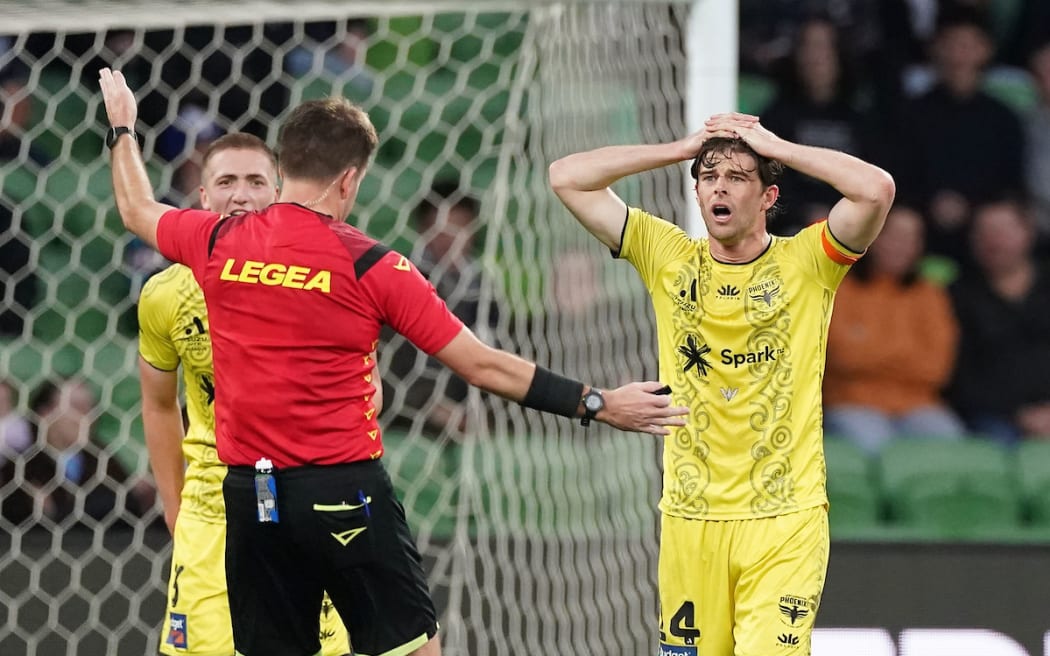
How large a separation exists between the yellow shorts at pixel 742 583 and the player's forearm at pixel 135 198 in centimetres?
150

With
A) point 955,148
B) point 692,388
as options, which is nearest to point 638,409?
point 692,388

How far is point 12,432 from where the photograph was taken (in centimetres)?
613

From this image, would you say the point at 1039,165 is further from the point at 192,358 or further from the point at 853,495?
the point at 192,358

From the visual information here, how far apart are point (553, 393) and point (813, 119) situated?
473 centimetres

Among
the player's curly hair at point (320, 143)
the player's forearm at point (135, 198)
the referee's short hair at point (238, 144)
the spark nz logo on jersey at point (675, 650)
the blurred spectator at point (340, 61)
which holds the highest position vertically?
the blurred spectator at point (340, 61)

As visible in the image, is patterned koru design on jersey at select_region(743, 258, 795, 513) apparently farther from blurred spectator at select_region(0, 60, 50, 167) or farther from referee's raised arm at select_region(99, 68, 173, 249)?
blurred spectator at select_region(0, 60, 50, 167)

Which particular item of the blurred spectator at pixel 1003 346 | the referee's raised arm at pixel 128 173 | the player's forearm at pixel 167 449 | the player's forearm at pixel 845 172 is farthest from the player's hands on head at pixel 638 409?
the blurred spectator at pixel 1003 346

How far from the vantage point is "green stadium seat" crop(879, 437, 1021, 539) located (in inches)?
261

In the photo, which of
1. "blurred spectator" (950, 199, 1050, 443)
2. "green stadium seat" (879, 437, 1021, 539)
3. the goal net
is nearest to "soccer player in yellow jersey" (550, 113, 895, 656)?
the goal net

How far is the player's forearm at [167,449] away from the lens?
14.6ft

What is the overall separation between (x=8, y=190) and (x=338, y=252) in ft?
12.3

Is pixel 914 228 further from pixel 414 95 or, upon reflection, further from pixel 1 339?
pixel 1 339

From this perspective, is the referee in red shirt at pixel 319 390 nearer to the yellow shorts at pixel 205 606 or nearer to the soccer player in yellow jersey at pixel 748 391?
the soccer player in yellow jersey at pixel 748 391

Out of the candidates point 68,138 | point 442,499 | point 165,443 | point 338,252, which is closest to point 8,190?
point 68,138
